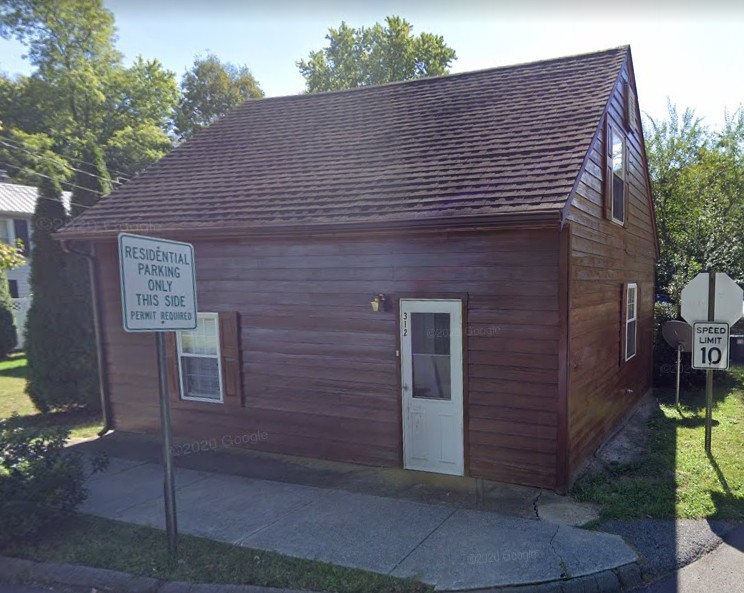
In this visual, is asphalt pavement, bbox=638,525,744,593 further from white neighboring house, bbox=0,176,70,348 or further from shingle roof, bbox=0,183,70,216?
white neighboring house, bbox=0,176,70,348

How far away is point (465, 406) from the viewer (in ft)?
20.5

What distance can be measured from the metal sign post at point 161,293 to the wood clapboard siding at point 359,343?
264cm

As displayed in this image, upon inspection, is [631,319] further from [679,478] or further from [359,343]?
[359,343]

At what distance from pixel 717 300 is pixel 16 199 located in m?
28.8

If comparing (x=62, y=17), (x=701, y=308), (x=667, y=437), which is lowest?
(x=667, y=437)

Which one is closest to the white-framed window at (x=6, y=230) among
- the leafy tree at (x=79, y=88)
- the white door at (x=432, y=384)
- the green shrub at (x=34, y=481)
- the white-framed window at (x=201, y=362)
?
the leafy tree at (x=79, y=88)

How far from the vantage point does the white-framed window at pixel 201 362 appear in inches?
306

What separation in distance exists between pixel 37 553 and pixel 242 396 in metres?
3.21

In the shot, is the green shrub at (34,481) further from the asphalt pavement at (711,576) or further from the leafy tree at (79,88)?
the leafy tree at (79,88)

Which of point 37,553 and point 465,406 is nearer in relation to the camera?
point 37,553

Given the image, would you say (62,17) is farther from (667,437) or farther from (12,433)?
(667,437)

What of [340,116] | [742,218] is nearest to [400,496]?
[340,116]

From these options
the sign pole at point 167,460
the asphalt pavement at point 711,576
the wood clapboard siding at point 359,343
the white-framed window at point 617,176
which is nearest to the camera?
the asphalt pavement at point 711,576

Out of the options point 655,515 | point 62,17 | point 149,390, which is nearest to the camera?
point 655,515
